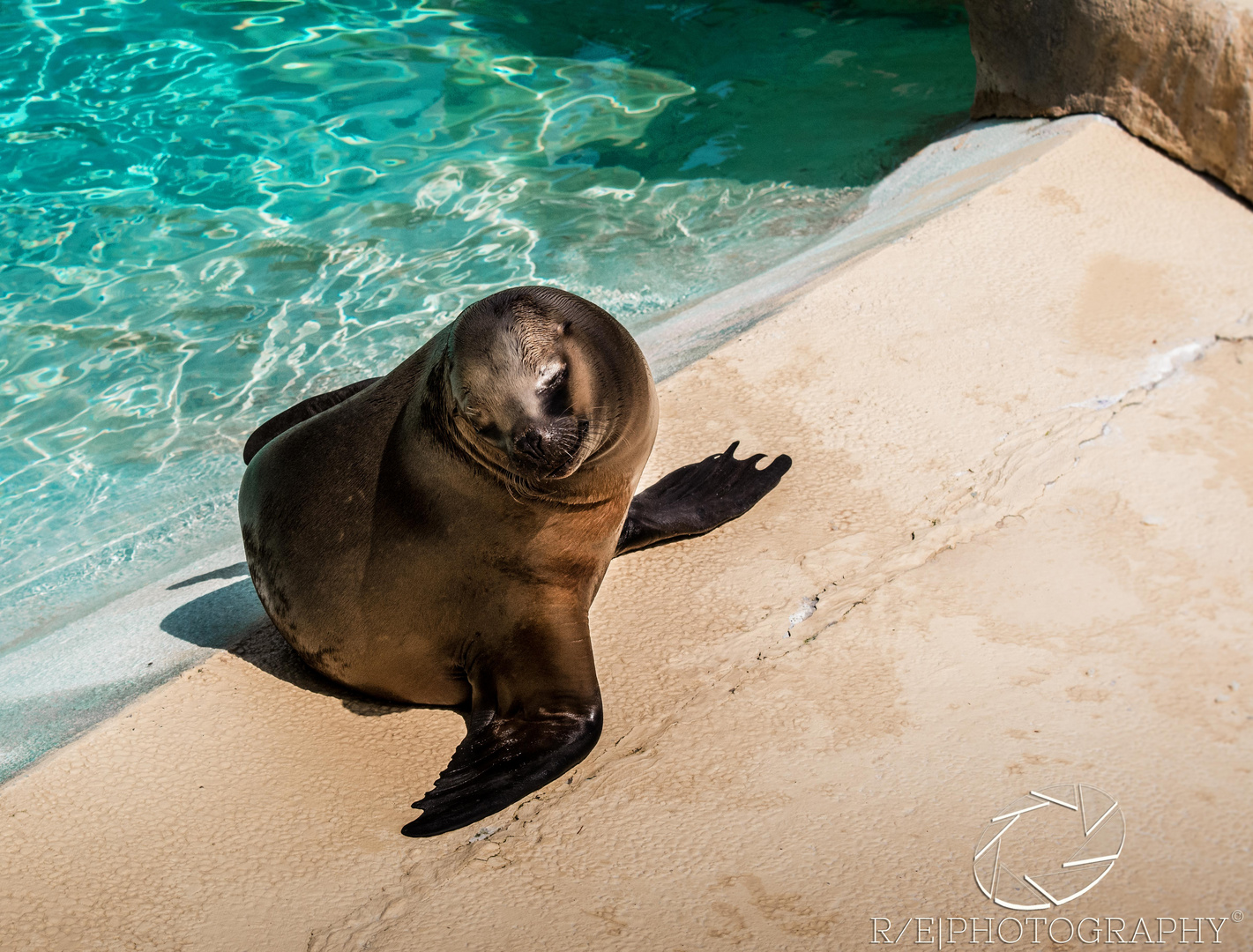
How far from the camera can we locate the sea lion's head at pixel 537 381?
7.64ft

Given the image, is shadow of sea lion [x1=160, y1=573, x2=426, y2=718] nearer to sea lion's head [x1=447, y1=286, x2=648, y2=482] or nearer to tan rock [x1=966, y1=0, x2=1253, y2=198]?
sea lion's head [x1=447, y1=286, x2=648, y2=482]

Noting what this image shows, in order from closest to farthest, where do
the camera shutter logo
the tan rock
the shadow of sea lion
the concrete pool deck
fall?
the camera shutter logo → the concrete pool deck → the shadow of sea lion → the tan rock

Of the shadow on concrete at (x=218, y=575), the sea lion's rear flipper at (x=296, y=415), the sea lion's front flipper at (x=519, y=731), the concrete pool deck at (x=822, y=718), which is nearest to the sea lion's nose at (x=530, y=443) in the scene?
the sea lion's front flipper at (x=519, y=731)

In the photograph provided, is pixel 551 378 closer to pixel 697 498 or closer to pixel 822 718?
pixel 822 718

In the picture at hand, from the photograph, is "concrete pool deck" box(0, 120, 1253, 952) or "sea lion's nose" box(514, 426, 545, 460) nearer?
"concrete pool deck" box(0, 120, 1253, 952)

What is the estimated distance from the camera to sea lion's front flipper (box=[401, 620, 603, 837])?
7.58ft

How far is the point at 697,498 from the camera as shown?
11.1ft

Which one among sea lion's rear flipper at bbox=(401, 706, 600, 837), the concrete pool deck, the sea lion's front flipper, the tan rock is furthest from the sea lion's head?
the tan rock

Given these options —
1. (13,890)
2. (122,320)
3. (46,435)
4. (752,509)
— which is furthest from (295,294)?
(13,890)

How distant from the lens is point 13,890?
2.20 metres

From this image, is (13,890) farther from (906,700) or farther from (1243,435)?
(1243,435)

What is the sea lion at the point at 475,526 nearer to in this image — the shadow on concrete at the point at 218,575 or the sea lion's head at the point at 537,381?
the sea lion's head at the point at 537,381

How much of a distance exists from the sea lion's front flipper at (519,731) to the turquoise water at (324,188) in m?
2.46

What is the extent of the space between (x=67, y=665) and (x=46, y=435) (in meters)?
2.68
